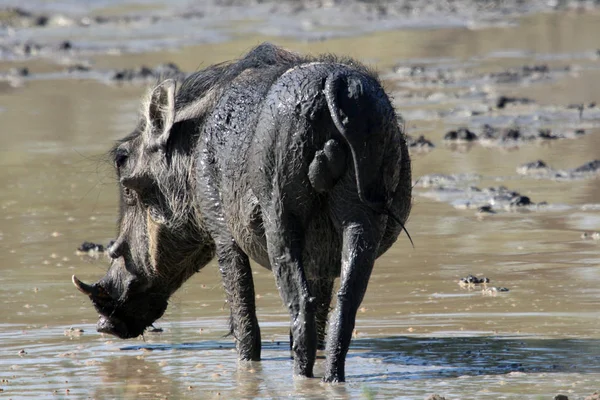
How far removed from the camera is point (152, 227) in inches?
320

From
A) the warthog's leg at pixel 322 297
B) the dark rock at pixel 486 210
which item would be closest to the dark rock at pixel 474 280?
the warthog's leg at pixel 322 297

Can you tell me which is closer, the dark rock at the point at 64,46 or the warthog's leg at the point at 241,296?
the warthog's leg at the point at 241,296

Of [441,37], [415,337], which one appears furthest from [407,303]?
[441,37]

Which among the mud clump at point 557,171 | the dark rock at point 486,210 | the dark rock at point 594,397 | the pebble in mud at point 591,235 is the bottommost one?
the mud clump at point 557,171

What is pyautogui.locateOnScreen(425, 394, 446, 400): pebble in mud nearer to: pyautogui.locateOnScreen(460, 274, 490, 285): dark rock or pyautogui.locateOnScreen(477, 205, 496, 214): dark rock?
pyautogui.locateOnScreen(460, 274, 490, 285): dark rock

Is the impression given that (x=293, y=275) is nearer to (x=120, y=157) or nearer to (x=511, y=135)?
(x=120, y=157)

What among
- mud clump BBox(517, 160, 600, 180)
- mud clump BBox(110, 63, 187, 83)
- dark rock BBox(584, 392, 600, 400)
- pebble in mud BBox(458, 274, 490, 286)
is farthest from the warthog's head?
mud clump BBox(110, 63, 187, 83)

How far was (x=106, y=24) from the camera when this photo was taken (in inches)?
1241

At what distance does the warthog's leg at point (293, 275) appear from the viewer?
6.86 meters

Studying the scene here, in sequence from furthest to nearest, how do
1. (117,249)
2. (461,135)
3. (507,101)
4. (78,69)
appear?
(78,69)
(507,101)
(461,135)
(117,249)

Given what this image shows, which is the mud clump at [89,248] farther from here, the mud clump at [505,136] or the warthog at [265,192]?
the mud clump at [505,136]

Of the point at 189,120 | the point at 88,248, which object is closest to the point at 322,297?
the point at 189,120

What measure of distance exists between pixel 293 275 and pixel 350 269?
0.36 metres

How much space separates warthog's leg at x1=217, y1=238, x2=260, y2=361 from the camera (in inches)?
302
